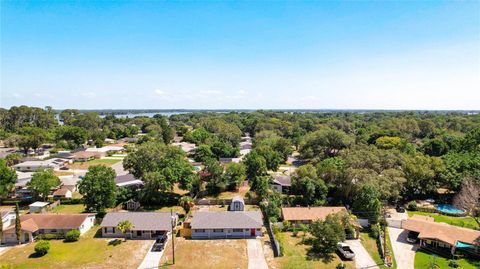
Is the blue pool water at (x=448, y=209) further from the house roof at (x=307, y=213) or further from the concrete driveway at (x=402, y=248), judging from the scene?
the house roof at (x=307, y=213)

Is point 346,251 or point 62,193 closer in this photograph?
point 346,251

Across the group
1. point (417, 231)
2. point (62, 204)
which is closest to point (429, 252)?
point (417, 231)

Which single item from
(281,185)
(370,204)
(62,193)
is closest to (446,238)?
(370,204)

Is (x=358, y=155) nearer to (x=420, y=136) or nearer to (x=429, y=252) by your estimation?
(x=429, y=252)

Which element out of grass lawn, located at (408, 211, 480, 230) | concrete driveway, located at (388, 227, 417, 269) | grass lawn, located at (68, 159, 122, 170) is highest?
grass lawn, located at (68, 159, 122, 170)

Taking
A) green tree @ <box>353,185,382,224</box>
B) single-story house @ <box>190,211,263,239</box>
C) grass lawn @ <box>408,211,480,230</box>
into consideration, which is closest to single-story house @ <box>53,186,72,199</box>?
single-story house @ <box>190,211,263,239</box>

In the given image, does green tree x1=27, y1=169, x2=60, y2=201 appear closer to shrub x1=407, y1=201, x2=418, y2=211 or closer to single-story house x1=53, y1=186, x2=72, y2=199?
single-story house x1=53, y1=186, x2=72, y2=199

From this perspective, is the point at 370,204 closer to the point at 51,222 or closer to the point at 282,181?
the point at 282,181
